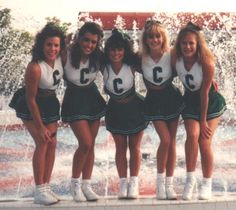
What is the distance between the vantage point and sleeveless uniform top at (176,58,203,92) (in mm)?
3854

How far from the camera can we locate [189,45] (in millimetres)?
3848

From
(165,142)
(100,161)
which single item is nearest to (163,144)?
(165,142)

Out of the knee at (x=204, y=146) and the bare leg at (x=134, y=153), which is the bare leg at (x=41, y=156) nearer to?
the bare leg at (x=134, y=153)

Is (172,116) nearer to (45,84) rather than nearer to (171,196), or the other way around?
(171,196)

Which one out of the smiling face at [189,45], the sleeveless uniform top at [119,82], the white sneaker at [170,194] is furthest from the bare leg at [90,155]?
→ the smiling face at [189,45]

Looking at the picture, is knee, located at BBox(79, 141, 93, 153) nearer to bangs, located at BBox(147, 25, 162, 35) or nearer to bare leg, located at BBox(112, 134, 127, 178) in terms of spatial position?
bare leg, located at BBox(112, 134, 127, 178)

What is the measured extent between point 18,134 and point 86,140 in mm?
5436

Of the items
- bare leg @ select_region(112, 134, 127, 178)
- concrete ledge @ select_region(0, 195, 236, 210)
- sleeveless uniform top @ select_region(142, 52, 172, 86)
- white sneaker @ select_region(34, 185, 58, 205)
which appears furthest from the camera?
bare leg @ select_region(112, 134, 127, 178)

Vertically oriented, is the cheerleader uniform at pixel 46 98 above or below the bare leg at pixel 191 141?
above

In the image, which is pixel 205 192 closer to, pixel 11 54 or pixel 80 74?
pixel 80 74

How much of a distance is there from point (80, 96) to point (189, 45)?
918 millimetres

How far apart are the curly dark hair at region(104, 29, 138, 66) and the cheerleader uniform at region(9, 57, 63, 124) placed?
392mm

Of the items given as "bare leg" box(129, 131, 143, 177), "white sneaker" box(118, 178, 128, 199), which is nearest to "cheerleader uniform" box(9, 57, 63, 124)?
"bare leg" box(129, 131, 143, 177)

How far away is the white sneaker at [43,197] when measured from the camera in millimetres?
3836
